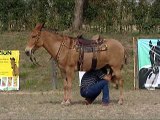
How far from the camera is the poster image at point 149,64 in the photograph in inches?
791

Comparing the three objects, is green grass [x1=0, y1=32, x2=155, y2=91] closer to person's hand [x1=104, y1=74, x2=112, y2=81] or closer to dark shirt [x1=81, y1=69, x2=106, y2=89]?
person's hand [x1=104, y1=74, x2=112, y2=81]

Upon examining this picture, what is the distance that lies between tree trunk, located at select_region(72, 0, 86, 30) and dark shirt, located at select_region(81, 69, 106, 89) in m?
10.7

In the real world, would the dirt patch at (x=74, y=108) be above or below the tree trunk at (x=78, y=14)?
below

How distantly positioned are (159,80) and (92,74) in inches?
232

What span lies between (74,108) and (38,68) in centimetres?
880

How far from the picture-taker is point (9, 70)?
19.9 metres

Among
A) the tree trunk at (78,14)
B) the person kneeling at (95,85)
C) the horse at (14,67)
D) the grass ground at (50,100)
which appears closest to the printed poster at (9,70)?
the horse at (14,67)

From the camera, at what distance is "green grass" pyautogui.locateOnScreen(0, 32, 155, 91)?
68.2 feet

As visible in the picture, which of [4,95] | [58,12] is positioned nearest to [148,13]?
[58,12]

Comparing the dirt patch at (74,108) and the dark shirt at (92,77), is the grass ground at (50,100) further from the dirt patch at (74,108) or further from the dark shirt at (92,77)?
the dark shirt at (92,77)

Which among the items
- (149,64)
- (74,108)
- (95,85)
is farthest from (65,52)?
(149,64)

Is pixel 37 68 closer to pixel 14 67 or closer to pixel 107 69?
pixel 14 67

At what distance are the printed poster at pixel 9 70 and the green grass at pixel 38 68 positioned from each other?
0.64 metres

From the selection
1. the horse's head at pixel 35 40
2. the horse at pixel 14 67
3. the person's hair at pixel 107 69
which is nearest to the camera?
the horse's head at pixel 35 40
